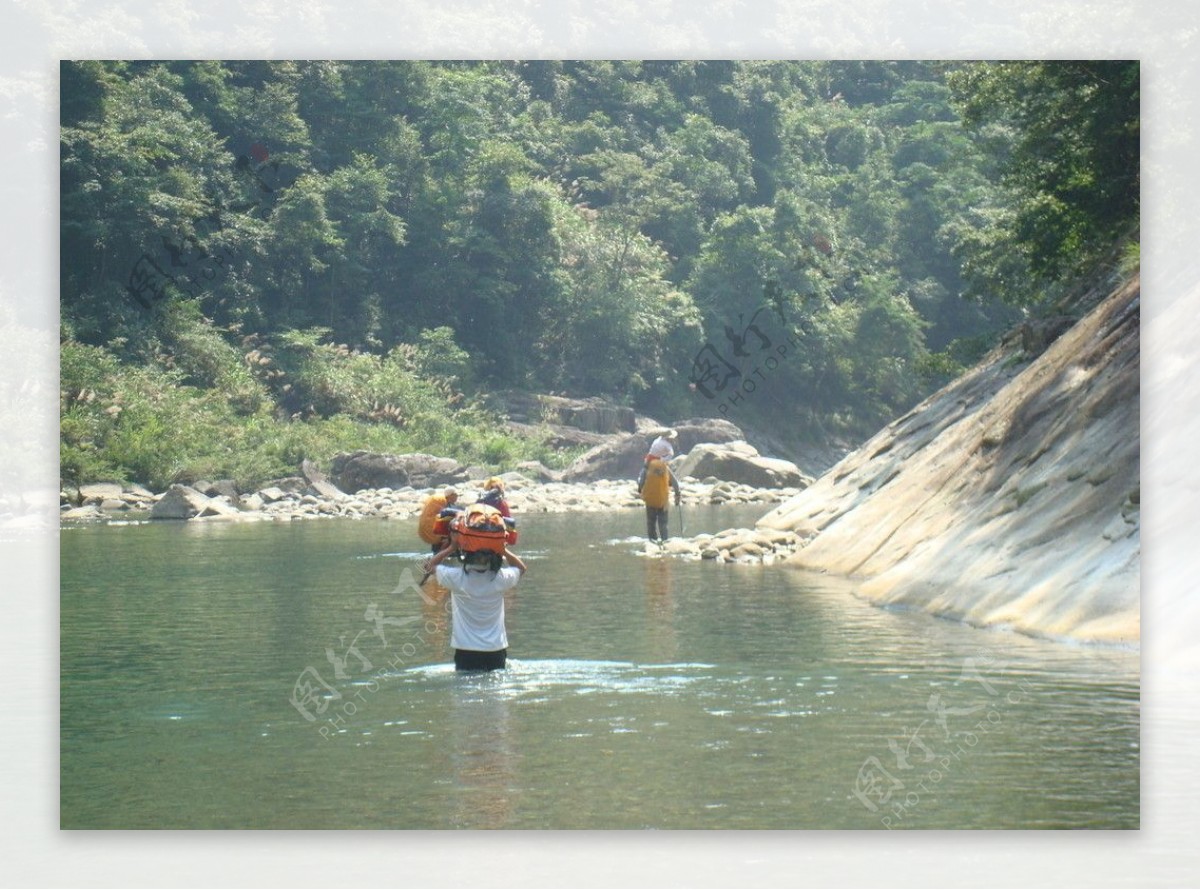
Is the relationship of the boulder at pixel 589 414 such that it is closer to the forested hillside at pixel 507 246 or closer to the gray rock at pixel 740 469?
the forested hillside at pixel 507 246

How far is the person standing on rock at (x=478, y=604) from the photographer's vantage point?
12531 mm

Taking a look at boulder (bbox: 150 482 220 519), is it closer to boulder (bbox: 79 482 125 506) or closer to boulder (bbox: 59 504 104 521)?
boulder (bbox: 59 504 104 521)

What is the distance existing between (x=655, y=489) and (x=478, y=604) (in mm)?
12368

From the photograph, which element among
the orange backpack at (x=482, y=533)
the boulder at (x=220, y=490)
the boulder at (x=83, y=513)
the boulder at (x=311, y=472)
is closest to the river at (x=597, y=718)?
the orange backpack at (x=482, y=533)

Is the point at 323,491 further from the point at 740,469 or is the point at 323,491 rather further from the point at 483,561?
the point at 483,561

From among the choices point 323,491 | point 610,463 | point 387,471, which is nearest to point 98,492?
point 323,491

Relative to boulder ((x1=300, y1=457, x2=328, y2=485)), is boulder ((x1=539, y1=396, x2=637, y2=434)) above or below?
above

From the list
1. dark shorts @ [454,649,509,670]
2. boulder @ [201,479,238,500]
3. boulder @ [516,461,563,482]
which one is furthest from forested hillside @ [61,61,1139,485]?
dark shorts @ [454,649,509,670]

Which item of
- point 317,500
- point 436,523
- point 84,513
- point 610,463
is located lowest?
point 84,513

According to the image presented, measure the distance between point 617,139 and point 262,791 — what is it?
54.8m

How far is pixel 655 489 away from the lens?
25094mm

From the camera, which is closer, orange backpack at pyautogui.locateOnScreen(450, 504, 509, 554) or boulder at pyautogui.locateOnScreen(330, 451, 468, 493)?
orange backpack at pyautogui.locateOnScreen(450, 504, 509, 554)

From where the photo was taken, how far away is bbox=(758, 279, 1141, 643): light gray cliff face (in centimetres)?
1398

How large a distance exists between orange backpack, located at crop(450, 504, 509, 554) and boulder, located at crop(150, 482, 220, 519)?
2433 cm
